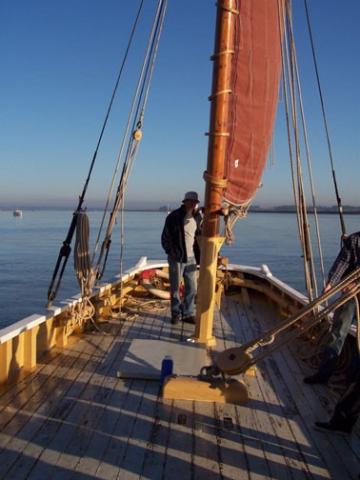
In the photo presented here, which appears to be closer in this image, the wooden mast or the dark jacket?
the wooden mast

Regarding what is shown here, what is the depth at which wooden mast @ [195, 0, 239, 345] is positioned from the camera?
4.13m

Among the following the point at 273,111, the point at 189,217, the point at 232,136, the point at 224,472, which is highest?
the point at 273,111

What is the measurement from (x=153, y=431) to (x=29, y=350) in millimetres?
1552

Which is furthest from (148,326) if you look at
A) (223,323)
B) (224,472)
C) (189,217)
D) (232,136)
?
(224,472)

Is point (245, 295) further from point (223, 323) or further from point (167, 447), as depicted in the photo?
point (167, 447)

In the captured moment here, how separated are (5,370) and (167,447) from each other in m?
1.57

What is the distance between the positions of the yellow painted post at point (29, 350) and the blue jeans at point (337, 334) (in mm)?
2454

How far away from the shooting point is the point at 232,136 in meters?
4.31

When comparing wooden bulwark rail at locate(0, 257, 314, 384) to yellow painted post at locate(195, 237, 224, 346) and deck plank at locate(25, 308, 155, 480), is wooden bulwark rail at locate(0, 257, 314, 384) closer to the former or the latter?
deck plank at locate(25, 308, 155, 480)

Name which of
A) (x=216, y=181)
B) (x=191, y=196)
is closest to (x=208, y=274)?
(x=216, y=181)

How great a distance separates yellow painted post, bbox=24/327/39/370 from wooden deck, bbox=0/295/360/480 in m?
0.16

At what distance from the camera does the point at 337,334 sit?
12.4 ft

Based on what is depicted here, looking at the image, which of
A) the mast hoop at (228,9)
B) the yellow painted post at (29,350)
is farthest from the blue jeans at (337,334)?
the mast hoop at (228,9)

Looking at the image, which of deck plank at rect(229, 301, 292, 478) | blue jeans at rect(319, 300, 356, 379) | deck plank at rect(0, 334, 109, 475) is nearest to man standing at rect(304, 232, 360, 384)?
blue jeans at rect(319, 300, 356, 379)
